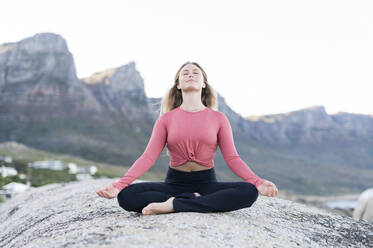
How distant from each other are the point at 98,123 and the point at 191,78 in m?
97.1

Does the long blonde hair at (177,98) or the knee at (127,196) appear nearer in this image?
the knee at (127,196)

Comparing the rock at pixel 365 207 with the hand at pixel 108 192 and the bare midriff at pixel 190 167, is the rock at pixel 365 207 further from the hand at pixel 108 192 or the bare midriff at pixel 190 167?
the hand at pixel 108 192

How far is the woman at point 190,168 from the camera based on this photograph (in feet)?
17.0

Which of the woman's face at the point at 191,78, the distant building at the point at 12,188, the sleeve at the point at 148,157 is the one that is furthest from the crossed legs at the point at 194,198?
the distant building at the point at 12,188

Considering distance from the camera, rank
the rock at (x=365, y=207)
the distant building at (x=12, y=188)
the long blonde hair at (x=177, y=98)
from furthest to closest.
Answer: the distant building at (x=12, y=188), the rock at (x=365, y=207), the long blonde hair at (x=177, y=98)

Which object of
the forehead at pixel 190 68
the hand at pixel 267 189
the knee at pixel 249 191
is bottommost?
the knee at pixel 249 191

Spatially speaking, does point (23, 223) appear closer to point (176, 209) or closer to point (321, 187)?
point (176, 209)

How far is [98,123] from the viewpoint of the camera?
3935 inches

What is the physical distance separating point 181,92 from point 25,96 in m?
110

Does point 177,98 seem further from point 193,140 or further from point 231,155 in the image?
point 231,155

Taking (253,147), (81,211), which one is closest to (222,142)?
(81,211)

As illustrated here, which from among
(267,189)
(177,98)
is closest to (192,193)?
(267,189)

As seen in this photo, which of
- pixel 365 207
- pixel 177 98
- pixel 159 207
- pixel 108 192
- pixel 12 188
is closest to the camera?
pixel 108 192

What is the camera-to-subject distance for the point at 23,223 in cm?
806
